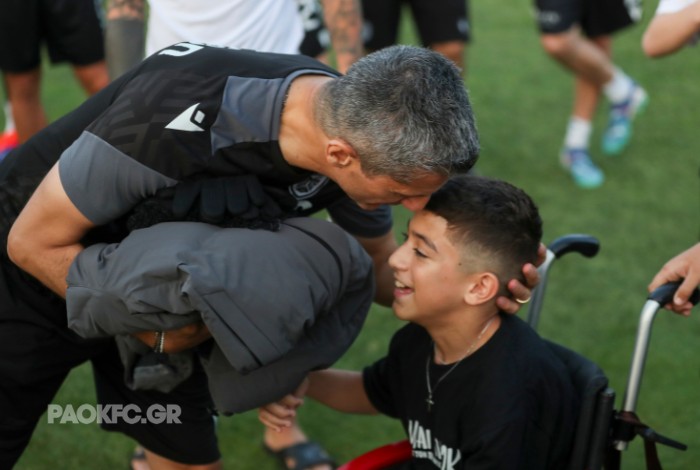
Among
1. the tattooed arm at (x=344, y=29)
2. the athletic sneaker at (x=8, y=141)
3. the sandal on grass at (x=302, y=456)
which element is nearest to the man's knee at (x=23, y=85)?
the athletic sneaker at (x=8, y=141)

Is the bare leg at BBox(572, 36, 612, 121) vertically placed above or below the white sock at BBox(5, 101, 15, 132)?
above

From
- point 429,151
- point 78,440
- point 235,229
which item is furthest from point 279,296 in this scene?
point 78,440

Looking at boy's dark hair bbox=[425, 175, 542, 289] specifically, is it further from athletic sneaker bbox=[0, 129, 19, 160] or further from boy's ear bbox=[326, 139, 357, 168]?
athletic sneaker bbox=[0, 129, 19, 160]

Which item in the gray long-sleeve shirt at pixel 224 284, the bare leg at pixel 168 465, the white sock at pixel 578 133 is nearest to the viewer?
the gray long-sleeve shirt at pixel 224 284

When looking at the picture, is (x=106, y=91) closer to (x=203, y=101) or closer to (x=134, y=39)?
(x=203, y=101)

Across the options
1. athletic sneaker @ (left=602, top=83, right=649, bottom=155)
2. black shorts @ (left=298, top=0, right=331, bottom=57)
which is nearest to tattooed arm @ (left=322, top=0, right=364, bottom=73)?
black shorts @ (left=298, top=0, right=331, bottom=57)

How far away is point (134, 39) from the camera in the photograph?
13.0ft

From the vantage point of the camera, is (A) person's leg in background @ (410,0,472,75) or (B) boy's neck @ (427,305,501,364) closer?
(B) boy's neck @ (427,305,501,364)

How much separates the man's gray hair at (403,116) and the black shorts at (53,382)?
1.01m

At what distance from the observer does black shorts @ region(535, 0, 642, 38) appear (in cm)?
593

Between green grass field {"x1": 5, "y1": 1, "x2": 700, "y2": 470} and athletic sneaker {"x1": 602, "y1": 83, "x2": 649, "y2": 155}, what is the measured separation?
0.33 feet

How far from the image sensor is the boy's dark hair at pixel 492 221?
9.31 feet

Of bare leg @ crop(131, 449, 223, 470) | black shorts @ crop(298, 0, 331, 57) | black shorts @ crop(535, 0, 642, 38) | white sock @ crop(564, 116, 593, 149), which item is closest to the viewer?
bare leg @ crop(131, 449, 223, 470)

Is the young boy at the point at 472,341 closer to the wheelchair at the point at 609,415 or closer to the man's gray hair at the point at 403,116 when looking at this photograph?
the wheelchair at the point at 609,415
